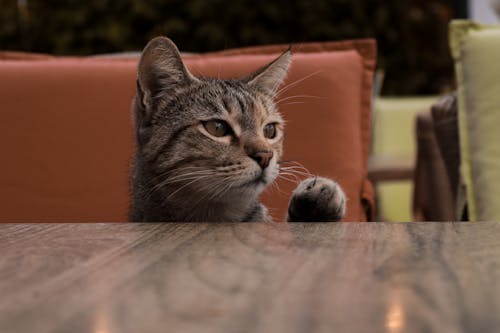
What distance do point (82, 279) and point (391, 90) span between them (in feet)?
13.3

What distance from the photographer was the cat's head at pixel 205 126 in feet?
2.98

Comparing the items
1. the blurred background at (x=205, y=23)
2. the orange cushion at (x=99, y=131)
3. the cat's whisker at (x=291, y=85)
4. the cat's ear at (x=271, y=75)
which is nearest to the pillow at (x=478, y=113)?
the orange cushion at (x=99, y=131)

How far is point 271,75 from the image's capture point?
107 centimetres

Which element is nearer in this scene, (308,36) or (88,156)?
(88,156)

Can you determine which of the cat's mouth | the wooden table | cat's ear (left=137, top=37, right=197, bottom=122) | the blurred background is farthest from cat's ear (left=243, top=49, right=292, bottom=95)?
the blurred background

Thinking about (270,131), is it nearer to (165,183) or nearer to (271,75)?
(271,75)

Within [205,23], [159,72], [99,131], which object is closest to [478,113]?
[159,72]

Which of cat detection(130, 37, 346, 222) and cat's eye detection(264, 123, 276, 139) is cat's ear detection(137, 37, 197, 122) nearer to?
cat detection(130, 37, 346, 222)

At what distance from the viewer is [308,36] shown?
3.83 meters

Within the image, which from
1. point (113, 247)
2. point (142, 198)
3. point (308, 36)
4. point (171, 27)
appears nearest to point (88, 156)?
point (142, 198)

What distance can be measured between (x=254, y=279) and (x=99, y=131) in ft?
2.73

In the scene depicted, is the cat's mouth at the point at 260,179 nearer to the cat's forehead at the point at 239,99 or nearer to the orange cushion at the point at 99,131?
the cat's forehead at the point at 239,99

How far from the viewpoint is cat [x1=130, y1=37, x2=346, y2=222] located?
0.90m

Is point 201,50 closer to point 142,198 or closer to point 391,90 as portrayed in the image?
point 391,90
